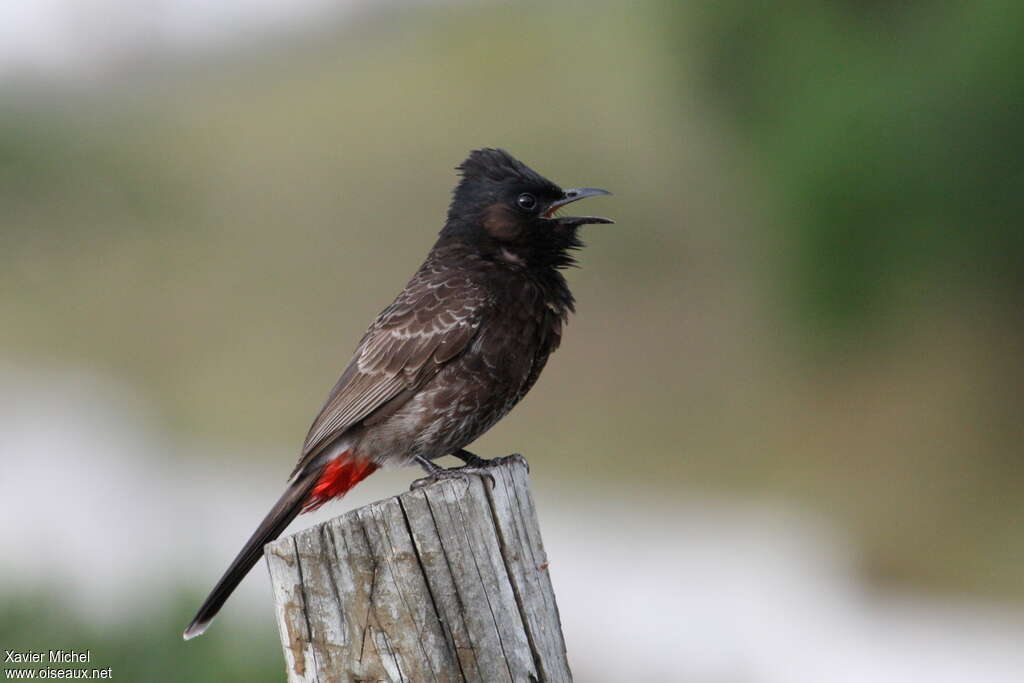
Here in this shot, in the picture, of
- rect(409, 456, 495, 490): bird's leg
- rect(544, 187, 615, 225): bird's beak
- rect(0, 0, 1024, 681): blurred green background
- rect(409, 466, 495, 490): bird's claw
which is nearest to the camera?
rect(409, 456, 495, 490): bird's leg

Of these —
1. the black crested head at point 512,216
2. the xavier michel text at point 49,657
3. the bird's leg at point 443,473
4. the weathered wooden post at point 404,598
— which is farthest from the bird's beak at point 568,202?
the xavier michel text at point 49,657

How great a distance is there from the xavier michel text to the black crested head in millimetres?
2348

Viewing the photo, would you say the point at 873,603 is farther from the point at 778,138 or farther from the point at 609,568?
the point at 778,138

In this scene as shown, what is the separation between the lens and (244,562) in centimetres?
379

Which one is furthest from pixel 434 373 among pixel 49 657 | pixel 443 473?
pixel 49 657

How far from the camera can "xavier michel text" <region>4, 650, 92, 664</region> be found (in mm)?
5289

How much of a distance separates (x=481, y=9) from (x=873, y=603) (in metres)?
13.3

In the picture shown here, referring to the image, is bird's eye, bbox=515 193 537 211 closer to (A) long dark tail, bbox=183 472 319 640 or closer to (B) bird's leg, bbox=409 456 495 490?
(B) bird's leg, bbox=409 456 495 490

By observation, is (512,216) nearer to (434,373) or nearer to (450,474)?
(434,373)

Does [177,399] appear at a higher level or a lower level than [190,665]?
higher

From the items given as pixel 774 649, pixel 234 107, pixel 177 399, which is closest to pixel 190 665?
pixel 774 649

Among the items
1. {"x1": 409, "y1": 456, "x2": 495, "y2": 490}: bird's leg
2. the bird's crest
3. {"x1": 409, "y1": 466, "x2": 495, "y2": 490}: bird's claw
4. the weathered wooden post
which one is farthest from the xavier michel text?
the weathered wooden post

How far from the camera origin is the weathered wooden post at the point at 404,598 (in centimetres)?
270

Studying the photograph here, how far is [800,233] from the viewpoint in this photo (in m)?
10.4
